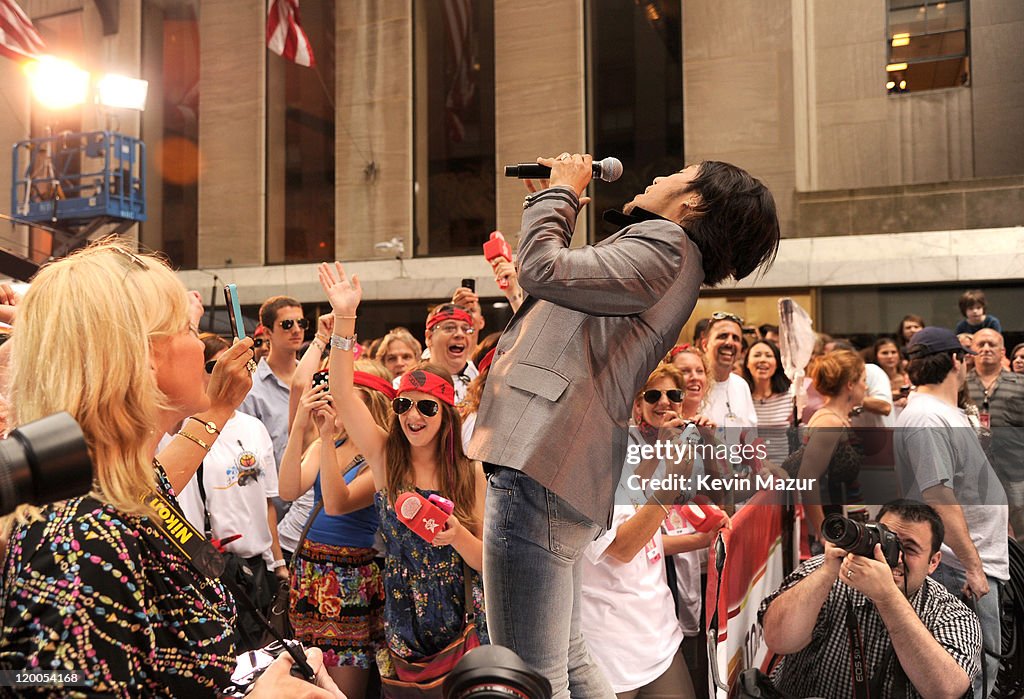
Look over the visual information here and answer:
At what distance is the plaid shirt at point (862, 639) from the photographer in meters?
A: 2.88

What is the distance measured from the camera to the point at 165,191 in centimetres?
1055

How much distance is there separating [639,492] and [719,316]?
10.7 ft

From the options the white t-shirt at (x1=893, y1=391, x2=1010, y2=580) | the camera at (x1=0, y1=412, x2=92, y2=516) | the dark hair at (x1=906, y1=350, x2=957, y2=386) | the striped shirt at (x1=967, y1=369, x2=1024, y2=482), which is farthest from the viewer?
the striped shirt at (x1=967, y1=369, x2=1024, y2=482)

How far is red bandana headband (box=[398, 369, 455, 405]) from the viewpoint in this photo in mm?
3398

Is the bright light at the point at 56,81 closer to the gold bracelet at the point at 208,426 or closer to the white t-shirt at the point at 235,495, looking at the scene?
the white t-shirt at the point at 235,495

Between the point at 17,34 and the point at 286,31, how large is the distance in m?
3.77

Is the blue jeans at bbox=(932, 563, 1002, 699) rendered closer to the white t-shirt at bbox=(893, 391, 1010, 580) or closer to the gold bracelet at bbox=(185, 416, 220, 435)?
the white t-shirt at bbox=(893, 391, 1010, 580)

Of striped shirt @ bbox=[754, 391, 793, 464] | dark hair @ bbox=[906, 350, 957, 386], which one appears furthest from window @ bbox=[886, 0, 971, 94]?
dark hair @ bbox=[906, 350, 957, 386]

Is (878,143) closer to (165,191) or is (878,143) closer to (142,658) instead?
(165,191)

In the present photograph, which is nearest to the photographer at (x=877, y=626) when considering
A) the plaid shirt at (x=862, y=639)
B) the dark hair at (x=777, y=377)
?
the plaid shirt at (x=862, y=639)

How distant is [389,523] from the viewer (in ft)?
11.0

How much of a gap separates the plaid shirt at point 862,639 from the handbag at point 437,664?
1.07m

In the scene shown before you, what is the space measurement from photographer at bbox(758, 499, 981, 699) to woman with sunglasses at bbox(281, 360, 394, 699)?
1.52m

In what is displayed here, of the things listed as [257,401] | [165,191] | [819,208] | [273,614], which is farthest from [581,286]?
[165,191]
